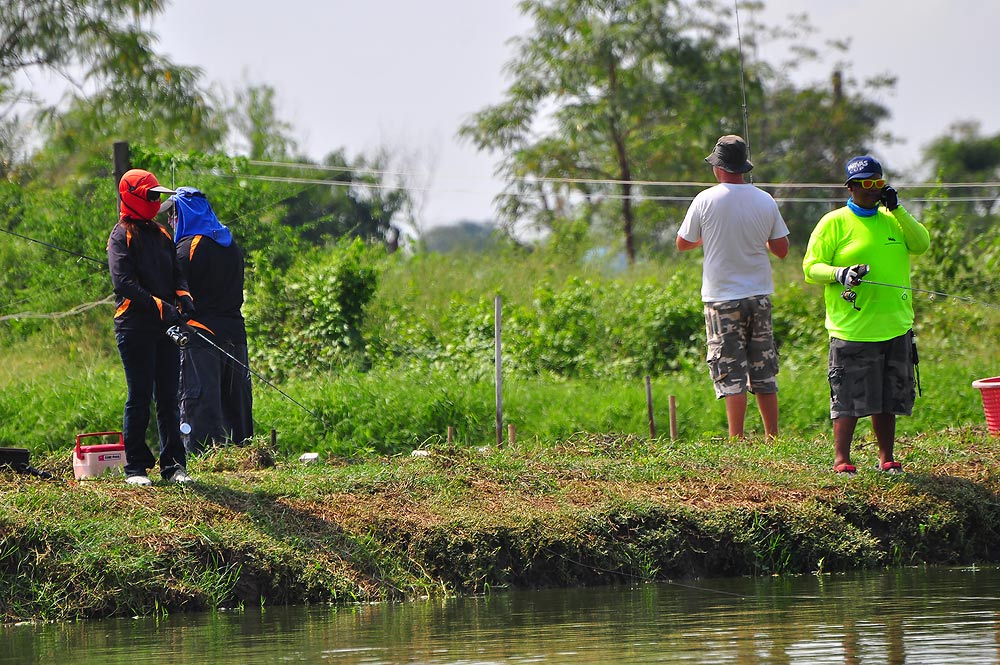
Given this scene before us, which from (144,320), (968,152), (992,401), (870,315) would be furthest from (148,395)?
(968,152)

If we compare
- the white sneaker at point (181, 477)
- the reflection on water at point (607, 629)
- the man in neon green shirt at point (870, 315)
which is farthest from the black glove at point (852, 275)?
the white sneaker at point (181, 477)

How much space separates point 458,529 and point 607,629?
1529mm

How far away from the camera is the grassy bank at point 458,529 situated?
→ 5805 millimetres

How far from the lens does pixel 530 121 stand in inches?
1051

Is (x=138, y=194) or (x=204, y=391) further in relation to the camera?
(x=204, y=391)

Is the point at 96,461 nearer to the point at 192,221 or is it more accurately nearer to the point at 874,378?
the point at 192,221

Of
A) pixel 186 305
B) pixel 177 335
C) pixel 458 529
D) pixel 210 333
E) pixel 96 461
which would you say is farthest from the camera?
pixel 210 333

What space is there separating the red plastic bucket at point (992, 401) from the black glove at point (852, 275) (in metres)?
1.81

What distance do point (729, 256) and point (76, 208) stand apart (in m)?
9.91

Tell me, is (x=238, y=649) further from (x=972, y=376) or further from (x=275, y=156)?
(x=275, y=156)

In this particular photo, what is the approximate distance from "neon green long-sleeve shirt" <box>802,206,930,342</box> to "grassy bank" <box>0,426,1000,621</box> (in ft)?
2.63

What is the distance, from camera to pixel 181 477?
711 cm

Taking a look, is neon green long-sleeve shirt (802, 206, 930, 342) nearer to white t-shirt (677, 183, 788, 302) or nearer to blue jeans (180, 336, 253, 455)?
white t-shirt (677, 183, 788, 302)

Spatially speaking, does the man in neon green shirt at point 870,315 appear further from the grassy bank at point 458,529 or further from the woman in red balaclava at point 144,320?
the woman in red balaclava at point 144,320
